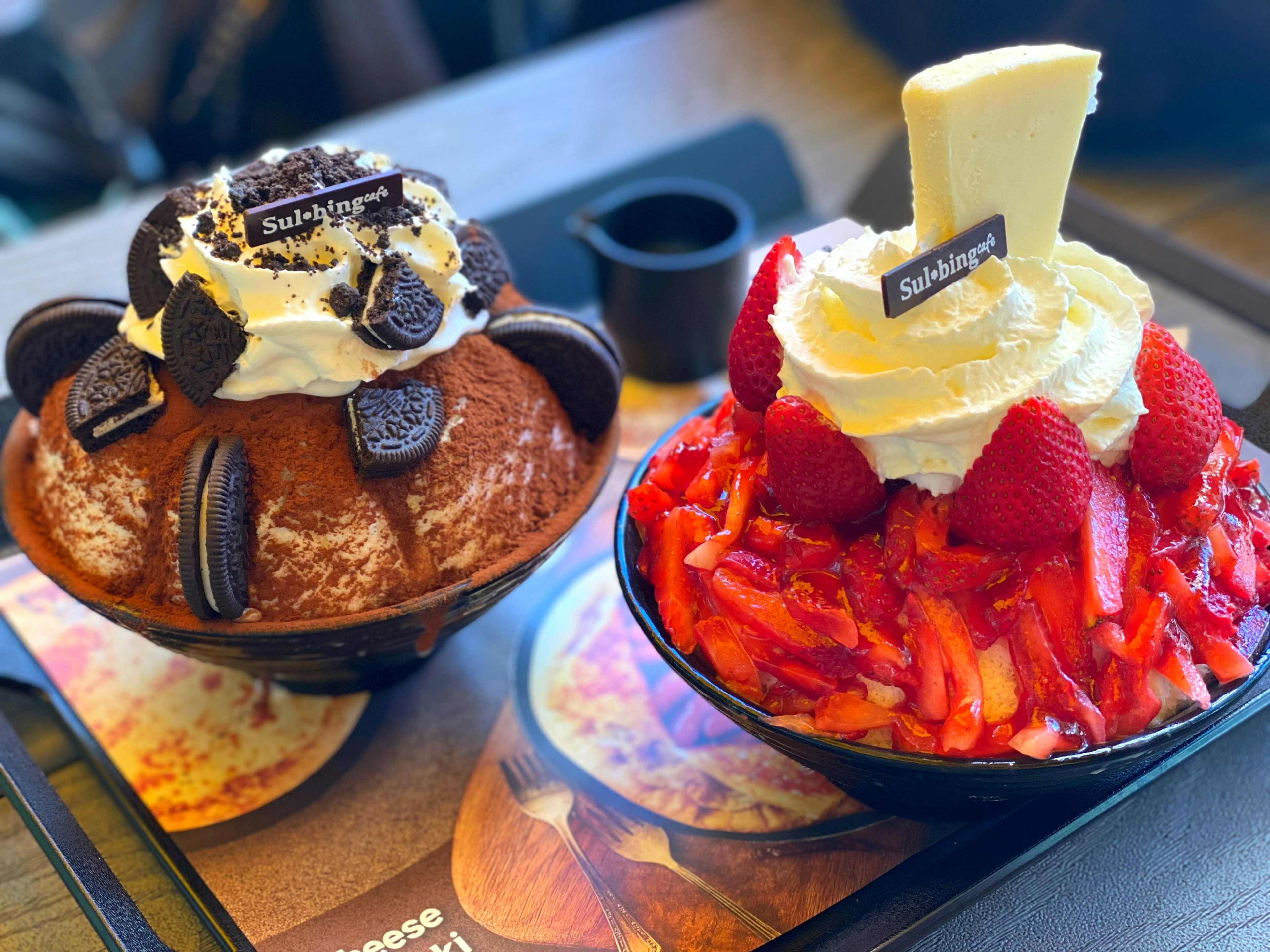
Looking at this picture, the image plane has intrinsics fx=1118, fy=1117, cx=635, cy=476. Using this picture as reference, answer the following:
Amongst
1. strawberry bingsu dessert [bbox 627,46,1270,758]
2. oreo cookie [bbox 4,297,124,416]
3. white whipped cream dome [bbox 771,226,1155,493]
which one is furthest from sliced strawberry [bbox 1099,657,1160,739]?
oreo cookie [bbox 4,297,124,416]

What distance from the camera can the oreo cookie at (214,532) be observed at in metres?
1.24

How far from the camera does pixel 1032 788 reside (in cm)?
113

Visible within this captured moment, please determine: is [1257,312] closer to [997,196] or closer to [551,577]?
[997,196]

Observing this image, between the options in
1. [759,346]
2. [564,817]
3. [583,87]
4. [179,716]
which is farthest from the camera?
[583,87]

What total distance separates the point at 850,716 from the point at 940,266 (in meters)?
0.46

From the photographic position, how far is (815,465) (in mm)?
1139

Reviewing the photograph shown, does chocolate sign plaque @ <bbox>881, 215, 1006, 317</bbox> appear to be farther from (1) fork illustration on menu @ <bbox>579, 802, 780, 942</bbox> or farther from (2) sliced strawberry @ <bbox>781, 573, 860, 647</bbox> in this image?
(1) fork illustration on menu @ <bbox>579, 802, 780, 942</bbox>

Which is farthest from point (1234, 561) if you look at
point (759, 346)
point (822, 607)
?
point (759, 346)

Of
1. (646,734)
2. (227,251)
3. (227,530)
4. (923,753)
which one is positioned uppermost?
(227,251)

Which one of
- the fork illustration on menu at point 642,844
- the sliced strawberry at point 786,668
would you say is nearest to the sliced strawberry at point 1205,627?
the sliced strawberry at point 786,668

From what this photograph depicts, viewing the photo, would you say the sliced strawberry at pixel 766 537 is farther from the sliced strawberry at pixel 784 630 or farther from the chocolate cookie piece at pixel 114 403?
the chocolate cookie piece at pixel 114 403

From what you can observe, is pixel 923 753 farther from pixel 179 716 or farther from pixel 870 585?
pixel 179 716

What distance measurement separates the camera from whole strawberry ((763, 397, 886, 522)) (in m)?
1.13

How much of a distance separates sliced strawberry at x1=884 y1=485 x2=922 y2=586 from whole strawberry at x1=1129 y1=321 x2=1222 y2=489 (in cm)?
24
